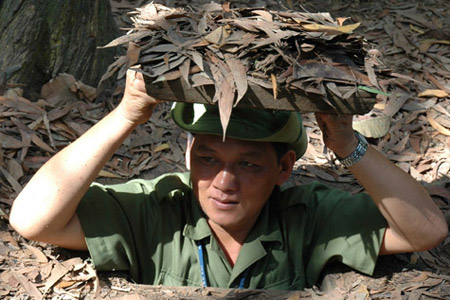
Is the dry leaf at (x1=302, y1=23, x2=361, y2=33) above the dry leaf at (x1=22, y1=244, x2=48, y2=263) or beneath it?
above

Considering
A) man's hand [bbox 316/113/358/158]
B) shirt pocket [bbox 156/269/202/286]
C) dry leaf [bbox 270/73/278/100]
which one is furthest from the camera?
shirt pocket [bbox 156/269/202/286]

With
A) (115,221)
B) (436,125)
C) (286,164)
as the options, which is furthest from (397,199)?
(436,125)

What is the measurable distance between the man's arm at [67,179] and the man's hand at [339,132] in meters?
0.69

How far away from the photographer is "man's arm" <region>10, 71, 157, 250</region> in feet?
9.75

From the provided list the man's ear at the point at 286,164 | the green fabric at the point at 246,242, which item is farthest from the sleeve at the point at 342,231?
the man's ear at the point at 286,164

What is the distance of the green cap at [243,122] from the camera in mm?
3096

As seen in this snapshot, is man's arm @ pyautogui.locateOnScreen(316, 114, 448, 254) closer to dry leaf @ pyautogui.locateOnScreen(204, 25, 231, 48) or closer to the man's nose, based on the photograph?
the man's nose

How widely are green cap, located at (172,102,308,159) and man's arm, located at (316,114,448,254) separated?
0.27m

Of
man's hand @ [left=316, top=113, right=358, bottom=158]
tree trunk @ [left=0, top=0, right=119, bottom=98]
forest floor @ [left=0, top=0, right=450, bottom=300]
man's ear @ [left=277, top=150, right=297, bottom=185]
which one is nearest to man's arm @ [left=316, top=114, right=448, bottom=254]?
man's hand @ [left=316, top=113, right=358, bottom=158]

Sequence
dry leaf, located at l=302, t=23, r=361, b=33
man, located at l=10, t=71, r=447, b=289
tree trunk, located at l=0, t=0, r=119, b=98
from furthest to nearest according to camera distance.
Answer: tree trunk, located at l=0, t=0, r=119, b=98
man, located at l=10, t=71, r=447, b=289
dry leaf, located at l=302, t=23, r=361, b=33

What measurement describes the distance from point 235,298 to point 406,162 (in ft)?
5.48

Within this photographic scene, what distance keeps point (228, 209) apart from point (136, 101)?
0.68 metres

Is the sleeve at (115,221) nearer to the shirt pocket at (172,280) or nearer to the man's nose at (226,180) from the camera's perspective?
the shirt pocket at (172,280)

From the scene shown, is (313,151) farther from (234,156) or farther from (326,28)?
(326,28)
